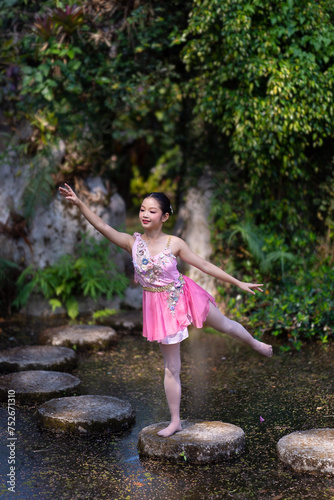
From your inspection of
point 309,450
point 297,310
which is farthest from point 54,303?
point 309,450

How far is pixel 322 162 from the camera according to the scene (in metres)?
8.30

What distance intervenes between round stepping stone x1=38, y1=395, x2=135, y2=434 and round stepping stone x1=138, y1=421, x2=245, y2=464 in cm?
42

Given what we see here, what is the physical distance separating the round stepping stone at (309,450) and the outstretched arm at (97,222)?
1.64 metres

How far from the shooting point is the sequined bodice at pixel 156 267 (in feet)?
12.8

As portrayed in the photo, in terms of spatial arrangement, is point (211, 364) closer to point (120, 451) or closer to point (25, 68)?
point (120, 451)

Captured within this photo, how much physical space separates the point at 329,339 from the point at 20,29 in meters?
6.24

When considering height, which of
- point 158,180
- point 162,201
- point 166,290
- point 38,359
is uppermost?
A: point 158,180

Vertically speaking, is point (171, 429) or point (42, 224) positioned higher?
point (42, 224)

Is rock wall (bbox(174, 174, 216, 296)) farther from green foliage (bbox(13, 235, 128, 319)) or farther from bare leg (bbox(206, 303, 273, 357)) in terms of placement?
bare leg (bbox(206, 303, 273, 357))

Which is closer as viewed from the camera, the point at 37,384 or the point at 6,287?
the point at 37,384

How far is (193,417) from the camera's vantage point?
4566mm

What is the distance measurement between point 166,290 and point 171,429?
912 mm

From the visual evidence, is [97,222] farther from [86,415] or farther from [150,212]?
[86,415]

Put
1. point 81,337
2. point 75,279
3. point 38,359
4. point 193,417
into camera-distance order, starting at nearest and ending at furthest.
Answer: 1. point 193,417
2. point 38,359
3. point 81,337
4. point 75,279
